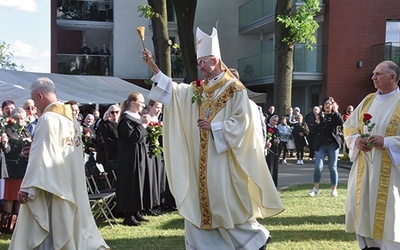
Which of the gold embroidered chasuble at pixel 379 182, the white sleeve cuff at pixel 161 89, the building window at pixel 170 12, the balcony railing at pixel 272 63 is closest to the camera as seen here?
the gold embroidered chasuble at pixel 379 182

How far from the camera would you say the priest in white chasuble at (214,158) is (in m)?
5.28

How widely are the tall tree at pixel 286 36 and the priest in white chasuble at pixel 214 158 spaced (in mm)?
11988

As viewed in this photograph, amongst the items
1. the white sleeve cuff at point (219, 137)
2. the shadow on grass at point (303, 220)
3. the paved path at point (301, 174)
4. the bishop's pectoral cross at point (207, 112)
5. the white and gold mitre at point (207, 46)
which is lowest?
the paved path at point (301, 174)

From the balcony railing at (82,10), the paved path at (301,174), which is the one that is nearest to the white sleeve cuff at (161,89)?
the paved path at (301,174)

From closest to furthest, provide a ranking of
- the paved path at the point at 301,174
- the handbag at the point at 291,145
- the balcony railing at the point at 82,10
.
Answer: the paved path at the point at 301,174 < the handbag at the point at 291,145 < the balcony railing at the point at 82,10

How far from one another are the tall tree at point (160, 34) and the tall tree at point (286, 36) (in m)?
3.81

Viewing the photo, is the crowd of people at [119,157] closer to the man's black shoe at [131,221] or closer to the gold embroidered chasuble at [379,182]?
the man's black shoe at [131,221]

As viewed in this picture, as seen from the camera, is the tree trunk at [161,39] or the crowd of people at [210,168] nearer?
the crowd of people at [210,168]

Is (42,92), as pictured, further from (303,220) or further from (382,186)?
(303,220)

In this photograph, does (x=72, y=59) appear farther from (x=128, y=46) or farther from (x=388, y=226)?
(x=388, y=226)

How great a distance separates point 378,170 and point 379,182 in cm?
13

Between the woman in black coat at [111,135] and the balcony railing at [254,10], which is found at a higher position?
the balcony railing at [254,10]

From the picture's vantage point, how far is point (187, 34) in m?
18.3

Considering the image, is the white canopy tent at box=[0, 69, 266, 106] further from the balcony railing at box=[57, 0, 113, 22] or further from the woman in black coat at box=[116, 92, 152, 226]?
the woman in black coat at box=[116, 92, 152, 226]
